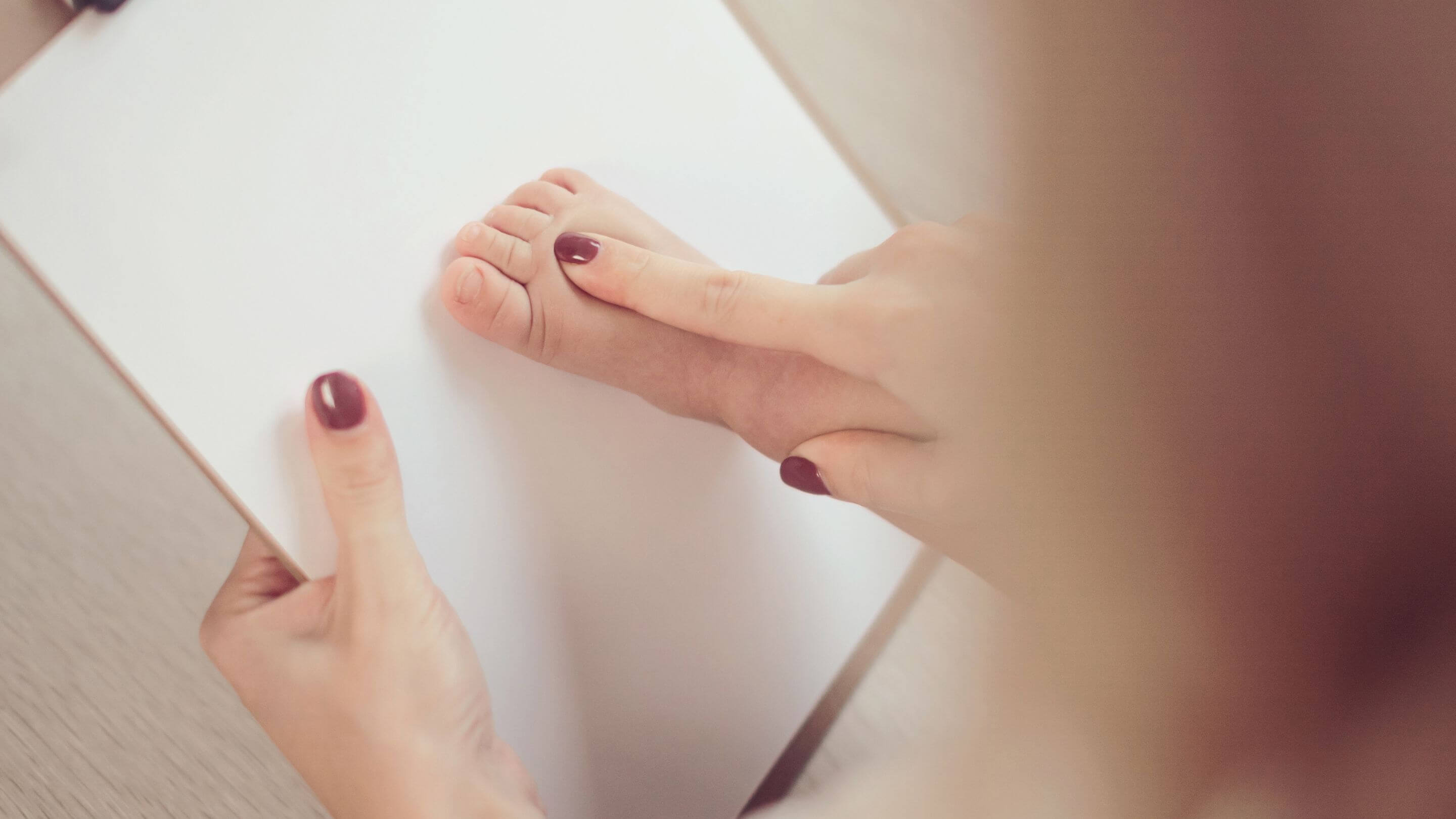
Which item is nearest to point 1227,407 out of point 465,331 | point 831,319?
point 831,319

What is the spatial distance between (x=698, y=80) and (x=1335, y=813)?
591 mm

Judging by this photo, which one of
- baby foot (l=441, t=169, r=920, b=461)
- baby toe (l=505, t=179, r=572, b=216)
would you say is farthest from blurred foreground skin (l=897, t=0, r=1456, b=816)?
baby toe (l=505, t=179, r=572, b=216)

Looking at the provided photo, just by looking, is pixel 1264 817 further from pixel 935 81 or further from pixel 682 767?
pixel 682 767

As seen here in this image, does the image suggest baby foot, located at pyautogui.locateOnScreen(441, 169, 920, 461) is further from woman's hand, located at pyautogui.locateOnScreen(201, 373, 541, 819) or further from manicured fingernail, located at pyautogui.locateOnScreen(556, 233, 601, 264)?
woman's hand, located at pyautogui.locateOnScreen(201, 373, 541, 819)

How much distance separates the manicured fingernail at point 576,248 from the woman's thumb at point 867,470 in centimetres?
20

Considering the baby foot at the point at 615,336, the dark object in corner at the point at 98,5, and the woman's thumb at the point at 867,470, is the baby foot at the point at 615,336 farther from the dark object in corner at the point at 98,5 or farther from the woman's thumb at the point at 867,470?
the dark object in corner at the point at 98,5

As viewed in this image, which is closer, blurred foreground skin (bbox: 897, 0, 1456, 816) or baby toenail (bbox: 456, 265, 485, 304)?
blurred foreground skin (bbox: 897, 0, 1456, 816)

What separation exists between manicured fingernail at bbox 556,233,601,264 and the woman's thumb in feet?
0.64

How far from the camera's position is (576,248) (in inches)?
22.5

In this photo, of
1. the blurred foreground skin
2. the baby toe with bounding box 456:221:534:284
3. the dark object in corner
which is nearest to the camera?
the blurred foreground skin

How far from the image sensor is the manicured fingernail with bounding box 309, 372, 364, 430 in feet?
1.52

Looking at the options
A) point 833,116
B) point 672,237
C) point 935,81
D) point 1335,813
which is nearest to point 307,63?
point 672,237

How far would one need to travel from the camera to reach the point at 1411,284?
0.11 metres

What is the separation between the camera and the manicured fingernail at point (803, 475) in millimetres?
539
